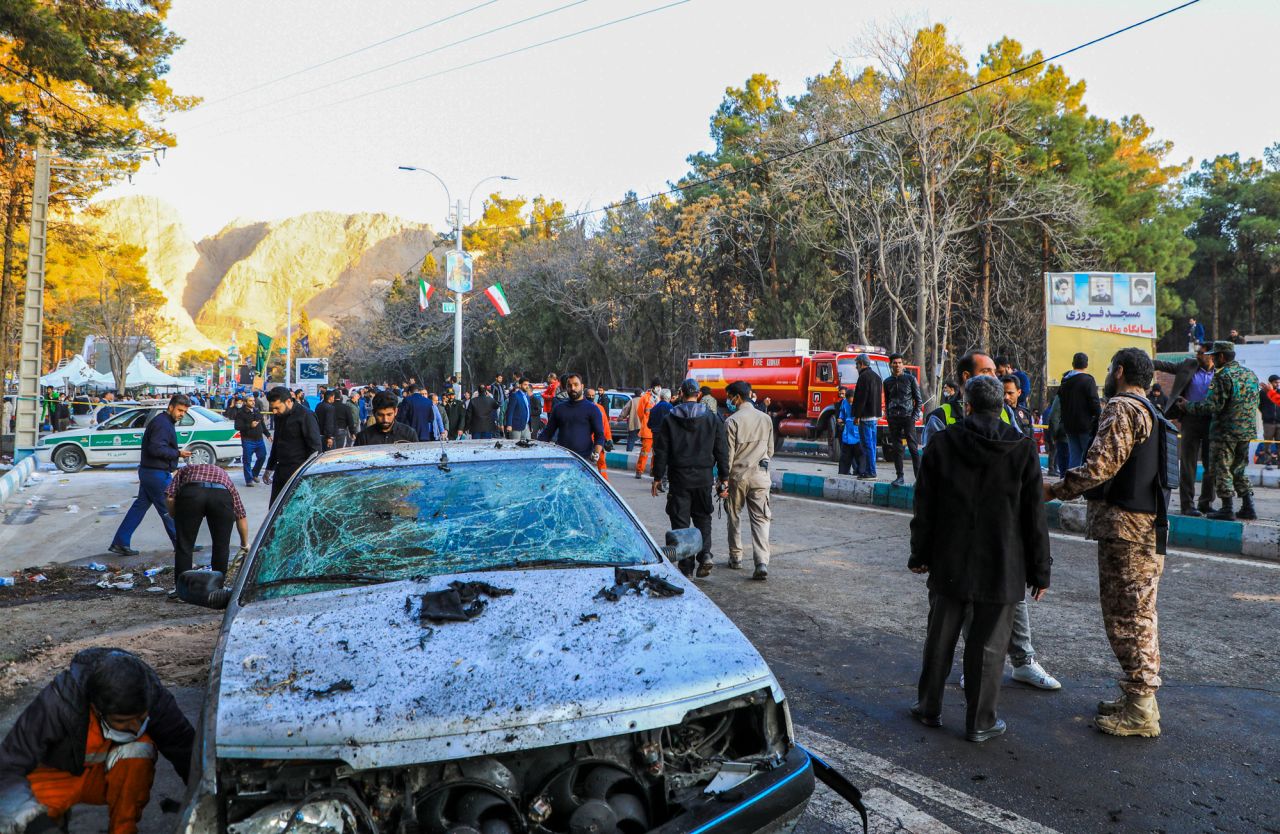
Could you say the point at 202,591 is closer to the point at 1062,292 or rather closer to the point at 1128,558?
the point at 1128,558

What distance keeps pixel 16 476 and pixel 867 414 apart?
1379cm

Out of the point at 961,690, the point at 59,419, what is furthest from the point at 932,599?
the point at 59,419

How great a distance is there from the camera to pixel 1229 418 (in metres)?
9.11

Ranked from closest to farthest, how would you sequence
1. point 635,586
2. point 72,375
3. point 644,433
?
point 635,586 → point 644,433 → point 72,375

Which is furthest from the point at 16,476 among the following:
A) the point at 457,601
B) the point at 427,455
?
the point at 457,601

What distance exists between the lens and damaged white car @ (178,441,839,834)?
2.39m

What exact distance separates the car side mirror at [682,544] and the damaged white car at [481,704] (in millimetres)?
509

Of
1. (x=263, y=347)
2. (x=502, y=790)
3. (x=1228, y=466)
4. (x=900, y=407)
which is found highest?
(x=263, y=347)

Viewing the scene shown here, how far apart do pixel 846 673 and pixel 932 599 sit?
98cm

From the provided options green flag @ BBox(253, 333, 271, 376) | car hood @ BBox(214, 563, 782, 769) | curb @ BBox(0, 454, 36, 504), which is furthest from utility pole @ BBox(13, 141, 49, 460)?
green flag @ BBox(253, 333, 271, 376)

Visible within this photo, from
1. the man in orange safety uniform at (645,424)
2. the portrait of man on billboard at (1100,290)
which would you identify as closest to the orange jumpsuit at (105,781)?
the man in orange safety uniform at (645,424)

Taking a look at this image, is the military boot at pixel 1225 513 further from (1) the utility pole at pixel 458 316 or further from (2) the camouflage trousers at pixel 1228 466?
(1) the utility pole at pixel 458 316

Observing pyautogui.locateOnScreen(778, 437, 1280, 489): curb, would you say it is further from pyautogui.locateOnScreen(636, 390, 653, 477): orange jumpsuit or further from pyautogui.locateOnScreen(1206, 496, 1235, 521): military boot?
pyautogui.locateOnScreen(1206, 496, 1235, 521): military boot

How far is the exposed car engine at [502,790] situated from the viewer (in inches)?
92.4
